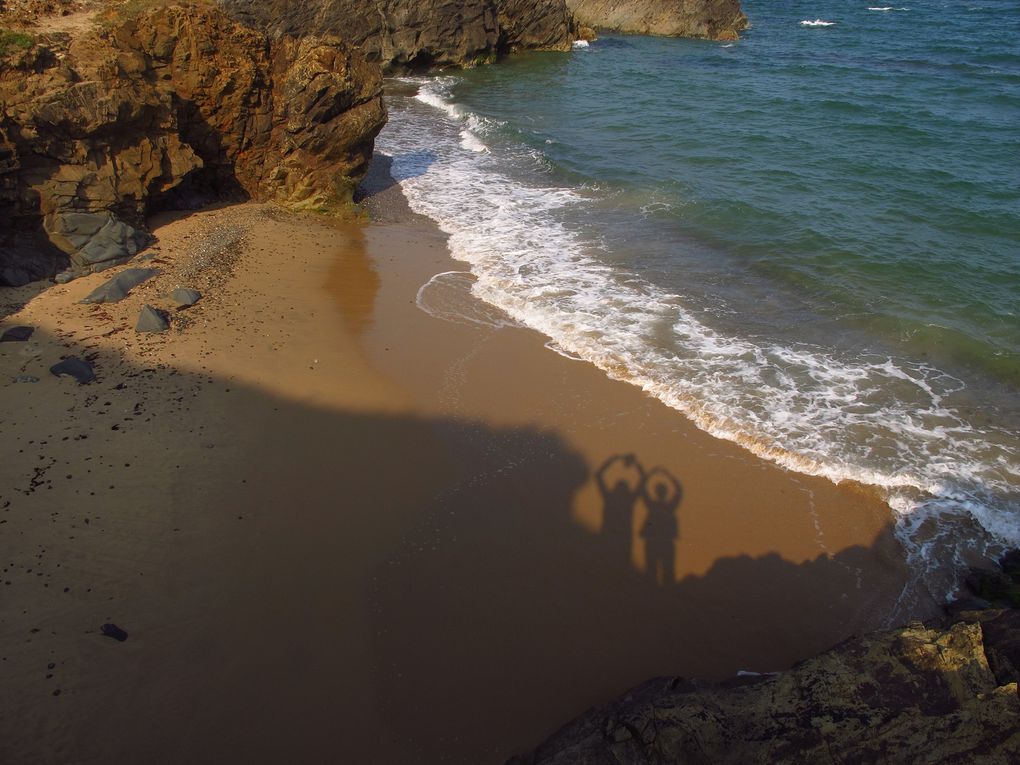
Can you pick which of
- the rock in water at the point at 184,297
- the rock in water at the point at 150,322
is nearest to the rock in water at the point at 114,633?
the rock in water at the point at 150,322

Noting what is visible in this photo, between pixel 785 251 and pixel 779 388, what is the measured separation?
211 inches

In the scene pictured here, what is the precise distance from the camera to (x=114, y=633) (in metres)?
5.99

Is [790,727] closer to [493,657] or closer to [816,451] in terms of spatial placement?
[493,657]

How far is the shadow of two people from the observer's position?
722cm

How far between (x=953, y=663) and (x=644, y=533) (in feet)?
11.5

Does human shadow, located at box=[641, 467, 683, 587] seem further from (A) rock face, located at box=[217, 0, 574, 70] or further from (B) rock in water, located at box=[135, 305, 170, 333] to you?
(A) rock face, located at box=[217, 0, 574, 70]

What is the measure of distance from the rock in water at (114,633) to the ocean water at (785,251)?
274 inches

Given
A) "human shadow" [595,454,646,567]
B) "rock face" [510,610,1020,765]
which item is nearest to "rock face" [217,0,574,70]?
"human shadow" [595,454,646,567]

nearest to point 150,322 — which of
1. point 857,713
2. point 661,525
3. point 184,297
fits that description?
point 184,297

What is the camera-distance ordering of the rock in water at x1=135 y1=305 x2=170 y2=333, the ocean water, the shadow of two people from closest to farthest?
1. the shadow of two people
2. the ocean water
3. the rock in water at x1=135 y1=305 x2=170 y2=333

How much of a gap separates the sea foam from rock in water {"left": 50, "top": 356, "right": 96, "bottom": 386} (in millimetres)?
5180

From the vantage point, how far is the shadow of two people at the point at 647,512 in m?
7.22

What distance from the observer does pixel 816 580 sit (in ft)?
23.2

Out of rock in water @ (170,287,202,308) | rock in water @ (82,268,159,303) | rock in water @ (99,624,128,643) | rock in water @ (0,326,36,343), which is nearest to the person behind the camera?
rock in water @ (99,624,128,643)
